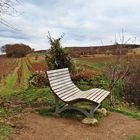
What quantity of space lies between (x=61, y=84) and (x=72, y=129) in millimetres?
2103

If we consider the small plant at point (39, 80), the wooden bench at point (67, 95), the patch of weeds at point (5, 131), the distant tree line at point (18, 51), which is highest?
the wooden bench at point (67, 95)

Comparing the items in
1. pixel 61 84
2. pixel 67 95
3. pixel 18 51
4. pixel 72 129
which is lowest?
pixel 18 51

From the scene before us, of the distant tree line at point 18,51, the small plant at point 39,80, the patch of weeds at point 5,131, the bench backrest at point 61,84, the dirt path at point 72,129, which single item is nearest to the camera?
the patch of weeds at point 5,131

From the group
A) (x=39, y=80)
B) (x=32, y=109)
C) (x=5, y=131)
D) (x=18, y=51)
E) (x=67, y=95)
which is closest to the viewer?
(x=5, y=131)

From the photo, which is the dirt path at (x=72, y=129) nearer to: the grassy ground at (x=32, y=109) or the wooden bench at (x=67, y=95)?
the grassy ground at (x=32, y=109)

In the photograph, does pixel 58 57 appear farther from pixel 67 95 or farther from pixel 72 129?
pixel 72 129

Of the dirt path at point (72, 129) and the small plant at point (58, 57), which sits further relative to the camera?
the small plant at point (58, 57)

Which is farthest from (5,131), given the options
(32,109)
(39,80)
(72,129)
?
(39,80)

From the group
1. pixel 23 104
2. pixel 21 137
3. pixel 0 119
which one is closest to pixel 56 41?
pixel 23 104

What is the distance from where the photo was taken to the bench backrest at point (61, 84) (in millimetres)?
9673

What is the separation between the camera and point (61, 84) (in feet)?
34.2

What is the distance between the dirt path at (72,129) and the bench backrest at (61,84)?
72cm

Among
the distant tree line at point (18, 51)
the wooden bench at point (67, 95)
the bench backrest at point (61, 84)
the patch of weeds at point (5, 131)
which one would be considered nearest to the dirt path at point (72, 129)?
the patch of weeds at point (5, 131)

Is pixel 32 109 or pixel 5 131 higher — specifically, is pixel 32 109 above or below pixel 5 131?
below
